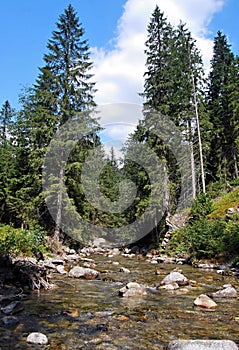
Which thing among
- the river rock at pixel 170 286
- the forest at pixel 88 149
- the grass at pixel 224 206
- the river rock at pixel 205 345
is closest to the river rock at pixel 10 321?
the river rock at pixel 205 345

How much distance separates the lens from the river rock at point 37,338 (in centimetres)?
476

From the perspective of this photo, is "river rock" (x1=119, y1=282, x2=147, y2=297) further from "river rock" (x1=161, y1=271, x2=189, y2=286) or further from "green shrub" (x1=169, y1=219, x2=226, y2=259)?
"green shrub" (x1=169, y1=219, x2=226, y2=259)

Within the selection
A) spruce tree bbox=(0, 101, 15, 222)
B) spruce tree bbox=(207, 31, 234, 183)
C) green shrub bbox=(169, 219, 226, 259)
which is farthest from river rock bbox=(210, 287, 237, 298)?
spruce tree bbox=(207, 31, 234, 183)

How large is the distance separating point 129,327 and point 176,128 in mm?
19305

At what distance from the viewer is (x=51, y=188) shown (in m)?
18.5

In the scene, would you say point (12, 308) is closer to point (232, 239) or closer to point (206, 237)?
point (232, 239)

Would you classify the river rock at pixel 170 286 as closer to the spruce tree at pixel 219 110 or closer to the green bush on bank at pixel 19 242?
the green bush on bank at pixel 19 242

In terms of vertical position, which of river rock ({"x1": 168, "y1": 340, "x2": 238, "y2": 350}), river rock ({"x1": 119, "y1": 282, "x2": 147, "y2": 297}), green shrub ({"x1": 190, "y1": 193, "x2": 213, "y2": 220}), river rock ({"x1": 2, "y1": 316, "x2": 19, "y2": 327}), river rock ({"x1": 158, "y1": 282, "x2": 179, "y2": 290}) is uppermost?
green shrub ({"x1": 190, "y1": 193, "x2": 213, "y2": 220})

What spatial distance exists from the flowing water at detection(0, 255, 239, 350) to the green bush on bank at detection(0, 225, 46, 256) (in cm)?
182

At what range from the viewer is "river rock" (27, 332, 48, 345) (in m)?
4.76

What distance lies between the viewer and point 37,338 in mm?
4801

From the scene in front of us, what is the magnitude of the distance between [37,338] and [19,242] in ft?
19.1

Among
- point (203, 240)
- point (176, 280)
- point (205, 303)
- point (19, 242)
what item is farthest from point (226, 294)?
point (203, 240)

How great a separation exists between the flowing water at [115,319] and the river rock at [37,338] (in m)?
0.11
